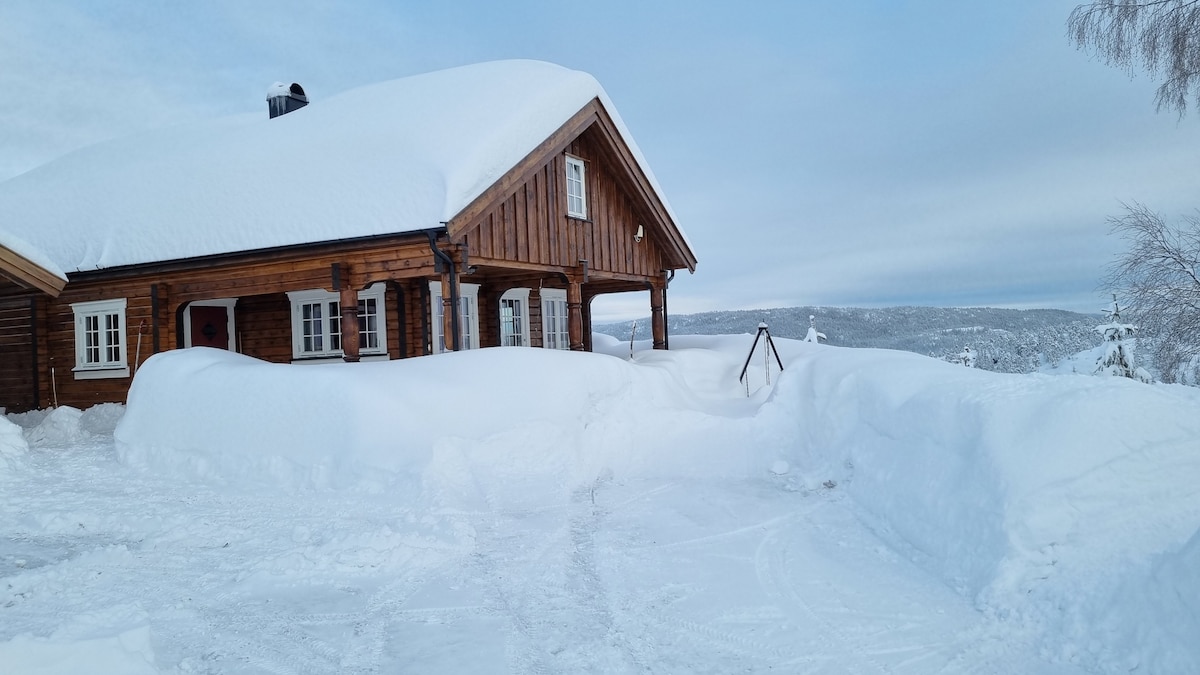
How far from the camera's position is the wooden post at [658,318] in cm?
1880

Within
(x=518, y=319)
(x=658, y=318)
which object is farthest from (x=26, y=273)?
(x=658, y=318)

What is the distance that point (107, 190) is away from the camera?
17047 mm

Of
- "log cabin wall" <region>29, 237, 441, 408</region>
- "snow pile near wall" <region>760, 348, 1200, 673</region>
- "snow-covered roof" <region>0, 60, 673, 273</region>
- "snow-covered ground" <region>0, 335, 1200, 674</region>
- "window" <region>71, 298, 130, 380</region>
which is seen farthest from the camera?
"window" <region>71, 298, 130, 380</region>

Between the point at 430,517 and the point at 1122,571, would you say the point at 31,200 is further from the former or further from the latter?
the point at 1122,571

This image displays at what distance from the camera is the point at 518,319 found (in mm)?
17984

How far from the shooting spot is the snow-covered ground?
434cm

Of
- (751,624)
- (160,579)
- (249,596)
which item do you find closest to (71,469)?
(160,579)

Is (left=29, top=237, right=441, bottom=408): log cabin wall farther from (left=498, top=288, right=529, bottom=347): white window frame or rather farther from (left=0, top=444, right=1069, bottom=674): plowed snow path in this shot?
(left=0, top=444, right=1069, bottom=674): plowed snow path

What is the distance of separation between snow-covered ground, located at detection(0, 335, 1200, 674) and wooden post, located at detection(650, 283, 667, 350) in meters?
8.18

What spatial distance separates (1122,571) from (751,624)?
222 cm

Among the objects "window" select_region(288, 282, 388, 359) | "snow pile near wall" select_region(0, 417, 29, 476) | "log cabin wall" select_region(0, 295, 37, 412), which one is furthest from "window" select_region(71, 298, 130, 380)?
"snow pile near wall" select_region(0, 417, 29, 476)

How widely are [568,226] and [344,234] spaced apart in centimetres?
443

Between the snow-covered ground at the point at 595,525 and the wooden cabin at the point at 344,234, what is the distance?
9.52 ft

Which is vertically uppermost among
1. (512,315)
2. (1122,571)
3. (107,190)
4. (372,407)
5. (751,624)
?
(107,190)
